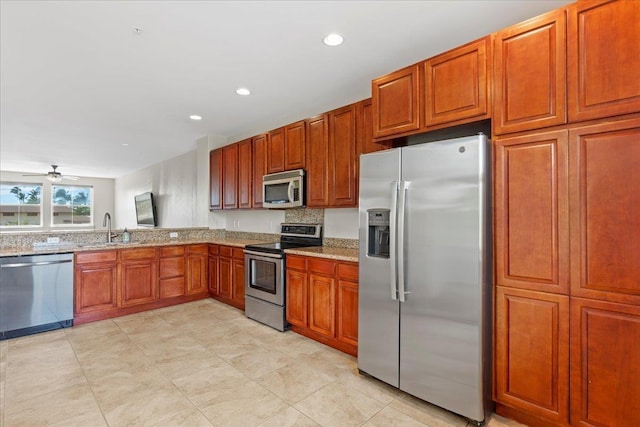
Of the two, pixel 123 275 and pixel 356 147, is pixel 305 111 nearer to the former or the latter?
pixel 356 147

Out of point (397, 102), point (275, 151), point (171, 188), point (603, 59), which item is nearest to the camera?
point (603, 59)

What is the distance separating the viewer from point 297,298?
347 cm

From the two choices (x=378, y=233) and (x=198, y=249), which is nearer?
(x=378, y=233)

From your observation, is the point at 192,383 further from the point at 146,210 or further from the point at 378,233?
the point at 146,210

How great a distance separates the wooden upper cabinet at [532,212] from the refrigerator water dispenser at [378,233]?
76 cm

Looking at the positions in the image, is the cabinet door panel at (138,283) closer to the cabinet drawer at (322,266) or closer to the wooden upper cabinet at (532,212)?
the cabinet drawer at (322,266)

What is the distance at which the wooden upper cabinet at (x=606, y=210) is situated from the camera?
1.62m

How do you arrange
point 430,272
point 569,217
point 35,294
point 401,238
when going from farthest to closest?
point 35,294
point 401,238
point 430,272
point 569,217

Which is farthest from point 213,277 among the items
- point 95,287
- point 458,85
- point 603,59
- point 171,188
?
point 603,59

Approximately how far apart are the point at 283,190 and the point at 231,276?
4.89ft

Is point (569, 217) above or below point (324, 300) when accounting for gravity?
above

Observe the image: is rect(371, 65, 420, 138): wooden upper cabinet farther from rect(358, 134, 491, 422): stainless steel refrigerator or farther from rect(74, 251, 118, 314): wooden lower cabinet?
rect(74, 251, 118, 314): wooden lower cabinet

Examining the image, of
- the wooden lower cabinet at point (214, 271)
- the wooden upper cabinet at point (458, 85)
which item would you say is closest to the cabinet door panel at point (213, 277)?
the wooden lower cabinet at point (214, 271)

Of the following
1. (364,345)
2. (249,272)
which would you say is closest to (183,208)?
(249,272)
